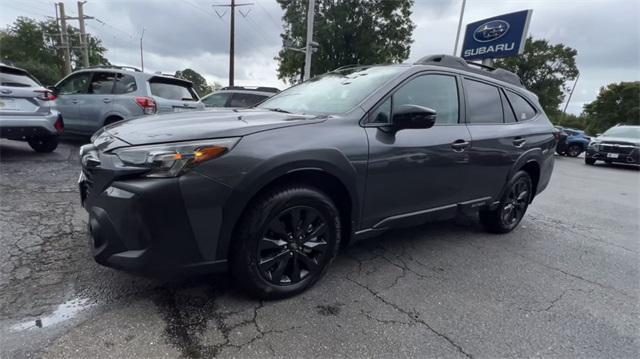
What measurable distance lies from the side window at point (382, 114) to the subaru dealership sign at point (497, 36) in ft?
44.0

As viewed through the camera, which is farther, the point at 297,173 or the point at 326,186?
the point at 326,186

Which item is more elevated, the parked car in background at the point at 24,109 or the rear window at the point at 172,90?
the rear window at the point at 172,90

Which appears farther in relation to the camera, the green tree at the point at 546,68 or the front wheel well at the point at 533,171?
the green tree at the point at 546,68

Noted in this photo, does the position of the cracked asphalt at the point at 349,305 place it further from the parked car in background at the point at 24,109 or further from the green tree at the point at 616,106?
the green tree at the point at 616,106

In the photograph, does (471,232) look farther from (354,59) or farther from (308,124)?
(354,59)

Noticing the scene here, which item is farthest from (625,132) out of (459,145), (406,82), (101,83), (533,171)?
(101,83)

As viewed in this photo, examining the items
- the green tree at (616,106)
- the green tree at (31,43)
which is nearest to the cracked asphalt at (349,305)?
the green tree at (31,43)

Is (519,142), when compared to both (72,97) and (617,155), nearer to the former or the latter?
(72,97)

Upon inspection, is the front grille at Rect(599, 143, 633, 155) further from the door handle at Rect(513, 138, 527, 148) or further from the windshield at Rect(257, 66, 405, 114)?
the windshield at Rect(257, 66, 405, 114)

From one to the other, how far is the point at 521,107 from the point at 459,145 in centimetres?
146

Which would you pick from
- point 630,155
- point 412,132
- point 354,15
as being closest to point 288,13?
point 354,15

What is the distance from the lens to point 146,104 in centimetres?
628

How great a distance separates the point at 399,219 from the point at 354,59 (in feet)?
79.2

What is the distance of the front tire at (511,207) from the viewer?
3787mm
